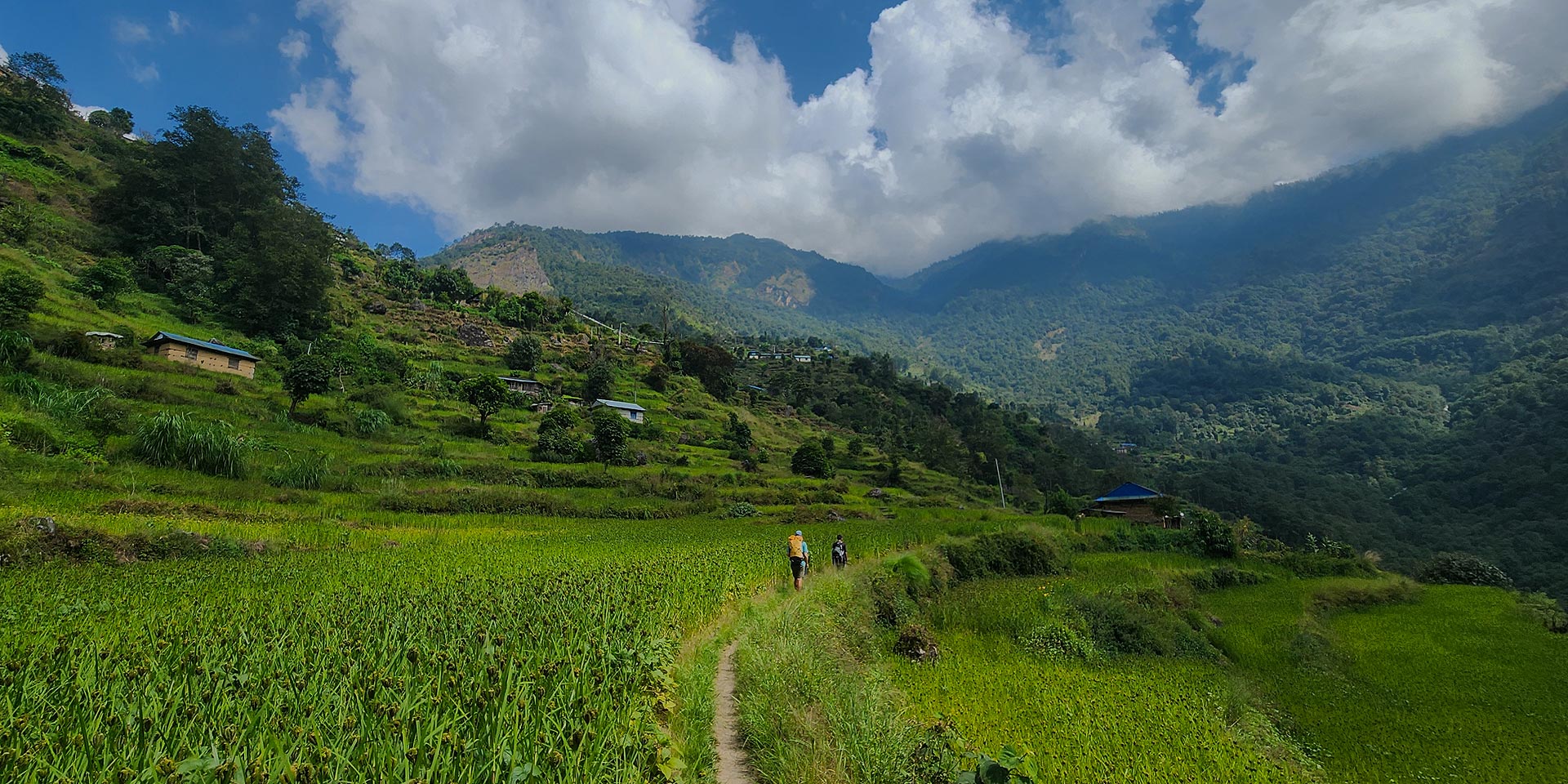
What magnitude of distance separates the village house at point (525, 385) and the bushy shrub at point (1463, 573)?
63.0m

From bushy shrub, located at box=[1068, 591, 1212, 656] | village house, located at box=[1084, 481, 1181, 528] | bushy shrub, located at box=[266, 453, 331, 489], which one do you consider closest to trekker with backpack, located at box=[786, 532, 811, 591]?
bushy shrub, located at box=[1068, 591, 1212, 656]

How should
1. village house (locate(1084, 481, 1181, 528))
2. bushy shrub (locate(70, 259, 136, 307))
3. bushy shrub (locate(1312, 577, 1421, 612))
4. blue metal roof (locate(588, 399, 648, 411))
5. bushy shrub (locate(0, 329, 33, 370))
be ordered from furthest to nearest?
blue metal roof (locate(588, 399, 648, 411)), village house (locate(1084, 481, 1181, 528)), bushy shrub (locate(70, 259, 136, 307)), bushy shrub (locate(1312, 577, 1421, 612)), bushy shrub (locate(0, 329, 33, 370))

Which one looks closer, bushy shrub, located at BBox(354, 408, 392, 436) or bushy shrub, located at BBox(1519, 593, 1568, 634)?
bushy shrub, located at BBox(1519, 593, 1568, 634)

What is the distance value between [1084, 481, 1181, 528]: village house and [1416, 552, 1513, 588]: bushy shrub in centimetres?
1470

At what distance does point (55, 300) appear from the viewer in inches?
1366

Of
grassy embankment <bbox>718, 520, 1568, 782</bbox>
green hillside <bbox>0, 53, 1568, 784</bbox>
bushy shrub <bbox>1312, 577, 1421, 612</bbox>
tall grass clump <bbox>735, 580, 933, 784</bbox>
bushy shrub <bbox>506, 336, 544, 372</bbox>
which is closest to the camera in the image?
green hillside <bbox>0, 53, 1568, 784</bbox>

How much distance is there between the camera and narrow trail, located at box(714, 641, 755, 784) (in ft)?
20.7

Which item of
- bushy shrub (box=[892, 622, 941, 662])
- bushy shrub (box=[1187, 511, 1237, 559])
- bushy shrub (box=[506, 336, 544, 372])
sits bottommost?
bushy shrub (box=[1187, 511, 1237, 559])

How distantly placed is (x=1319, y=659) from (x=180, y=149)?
9396cm

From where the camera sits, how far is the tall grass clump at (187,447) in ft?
68.9

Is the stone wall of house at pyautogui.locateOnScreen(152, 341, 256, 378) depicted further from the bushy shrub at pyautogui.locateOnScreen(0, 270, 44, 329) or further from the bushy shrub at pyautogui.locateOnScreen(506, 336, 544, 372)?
the bushy shrub at pyautogui.locateOnScreen(506, 336, 544, 372)

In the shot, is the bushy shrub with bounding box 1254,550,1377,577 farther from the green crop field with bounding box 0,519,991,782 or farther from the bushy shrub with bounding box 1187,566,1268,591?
the green crop field with bounding box 0,519,991,782

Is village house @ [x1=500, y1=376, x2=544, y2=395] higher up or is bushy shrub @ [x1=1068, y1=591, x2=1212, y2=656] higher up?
village house @ [x1=500, y1=376, x2=544, y2=395]

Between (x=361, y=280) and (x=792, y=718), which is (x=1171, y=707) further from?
(x=361, y=280)
